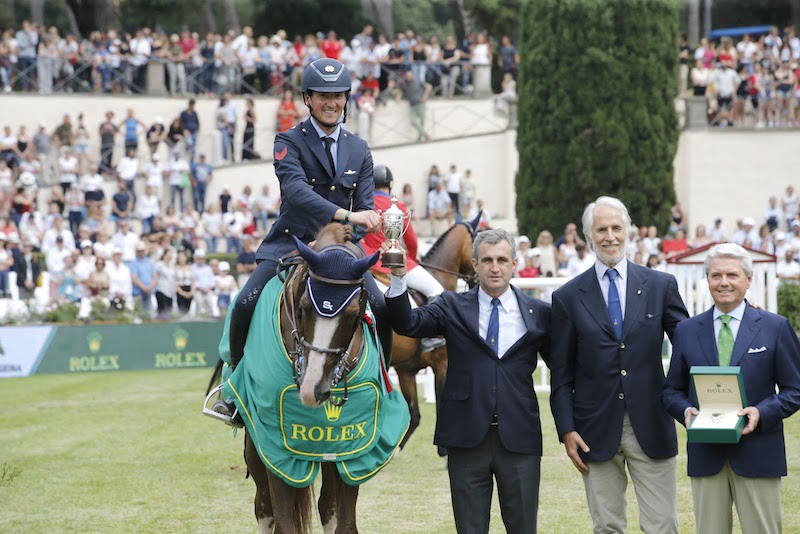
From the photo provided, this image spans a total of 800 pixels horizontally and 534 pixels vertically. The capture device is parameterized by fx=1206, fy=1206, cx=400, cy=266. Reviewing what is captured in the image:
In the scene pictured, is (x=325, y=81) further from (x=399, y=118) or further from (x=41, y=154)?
(x=399, y=118)

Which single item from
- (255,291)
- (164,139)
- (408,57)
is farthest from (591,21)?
(255,291)

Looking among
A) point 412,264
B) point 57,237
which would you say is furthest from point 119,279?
point 412,264

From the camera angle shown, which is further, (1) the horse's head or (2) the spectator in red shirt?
(2) the spectator in red shirt

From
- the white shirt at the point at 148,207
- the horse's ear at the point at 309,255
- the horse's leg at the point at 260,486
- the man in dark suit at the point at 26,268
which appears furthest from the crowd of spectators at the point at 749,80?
the horse's ear at the point at 309,255

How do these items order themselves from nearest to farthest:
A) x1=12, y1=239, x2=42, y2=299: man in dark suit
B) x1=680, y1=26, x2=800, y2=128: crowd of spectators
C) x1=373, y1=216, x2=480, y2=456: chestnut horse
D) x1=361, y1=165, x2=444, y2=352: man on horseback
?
x1=361, y1=165, x2=444, y2=352: man on horseback, x1=373, y1=216, x2=480, y2=456: chestnut horse, x1=12, y1=239, x2=42, y2=299: man in dark suit, x1=680, y1=26, x2=800, y2=128: crowd of spectators

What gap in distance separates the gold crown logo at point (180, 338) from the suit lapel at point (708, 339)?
15691 mm

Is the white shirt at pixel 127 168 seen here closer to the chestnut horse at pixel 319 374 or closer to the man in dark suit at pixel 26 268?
the man in dark suit at pixel 26 268

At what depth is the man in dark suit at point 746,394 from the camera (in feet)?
19.3

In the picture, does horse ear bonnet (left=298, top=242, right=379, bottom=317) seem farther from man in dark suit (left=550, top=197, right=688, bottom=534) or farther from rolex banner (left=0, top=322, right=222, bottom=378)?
rolex banner (left=0, top=322, right=222, bottom=378)

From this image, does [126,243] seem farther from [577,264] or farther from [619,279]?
[619,279]

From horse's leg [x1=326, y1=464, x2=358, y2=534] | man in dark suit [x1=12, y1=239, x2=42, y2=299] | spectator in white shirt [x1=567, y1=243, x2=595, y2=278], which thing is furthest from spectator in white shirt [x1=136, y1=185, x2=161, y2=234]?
horse's leg [x1=326, y1=464, x2=358, y2=534]

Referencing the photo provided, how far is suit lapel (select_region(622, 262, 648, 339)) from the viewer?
6340 mm

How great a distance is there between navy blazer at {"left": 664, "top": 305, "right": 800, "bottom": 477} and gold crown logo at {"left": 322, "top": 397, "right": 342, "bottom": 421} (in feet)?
5.65

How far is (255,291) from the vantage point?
716 centimetres
